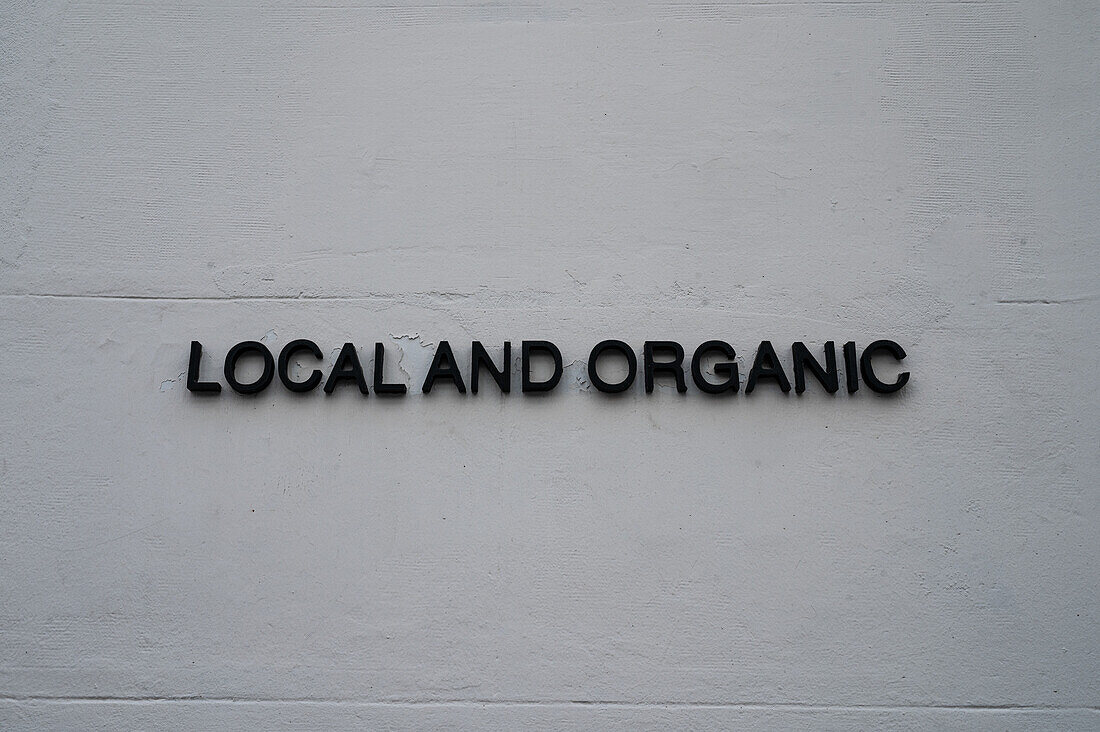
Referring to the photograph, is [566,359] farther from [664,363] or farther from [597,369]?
[664,363]

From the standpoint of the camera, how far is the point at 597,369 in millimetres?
3178

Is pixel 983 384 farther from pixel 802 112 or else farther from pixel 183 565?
pixel 183 565

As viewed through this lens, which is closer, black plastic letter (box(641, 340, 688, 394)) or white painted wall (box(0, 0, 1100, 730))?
white painted wall (box(0, 0, 1100, 730))

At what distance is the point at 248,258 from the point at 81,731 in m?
2.00

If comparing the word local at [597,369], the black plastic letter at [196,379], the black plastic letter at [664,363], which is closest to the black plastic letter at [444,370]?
the word local at [597,369]

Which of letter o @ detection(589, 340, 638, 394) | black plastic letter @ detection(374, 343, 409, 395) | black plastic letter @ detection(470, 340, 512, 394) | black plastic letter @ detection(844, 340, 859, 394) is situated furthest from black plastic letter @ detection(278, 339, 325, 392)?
black plastic letter @ detection(844, 340, 859, 394)

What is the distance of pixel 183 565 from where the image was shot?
9.91 ft

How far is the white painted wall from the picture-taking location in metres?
2.93

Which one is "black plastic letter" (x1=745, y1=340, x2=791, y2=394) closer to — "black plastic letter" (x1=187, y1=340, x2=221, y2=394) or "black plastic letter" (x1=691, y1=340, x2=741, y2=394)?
"black plastic letter" (x1=691, y1=340, x2=741, y2=394)

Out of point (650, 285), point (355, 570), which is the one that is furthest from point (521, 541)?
point (650, 285)

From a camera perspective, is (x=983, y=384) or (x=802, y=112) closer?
(x=983, y=384)

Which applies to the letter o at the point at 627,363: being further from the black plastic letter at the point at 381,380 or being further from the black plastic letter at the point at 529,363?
the black plastic letter at the point at 381,380

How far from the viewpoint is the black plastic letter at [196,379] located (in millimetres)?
3135

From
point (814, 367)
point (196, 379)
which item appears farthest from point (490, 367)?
point (814, 367)
